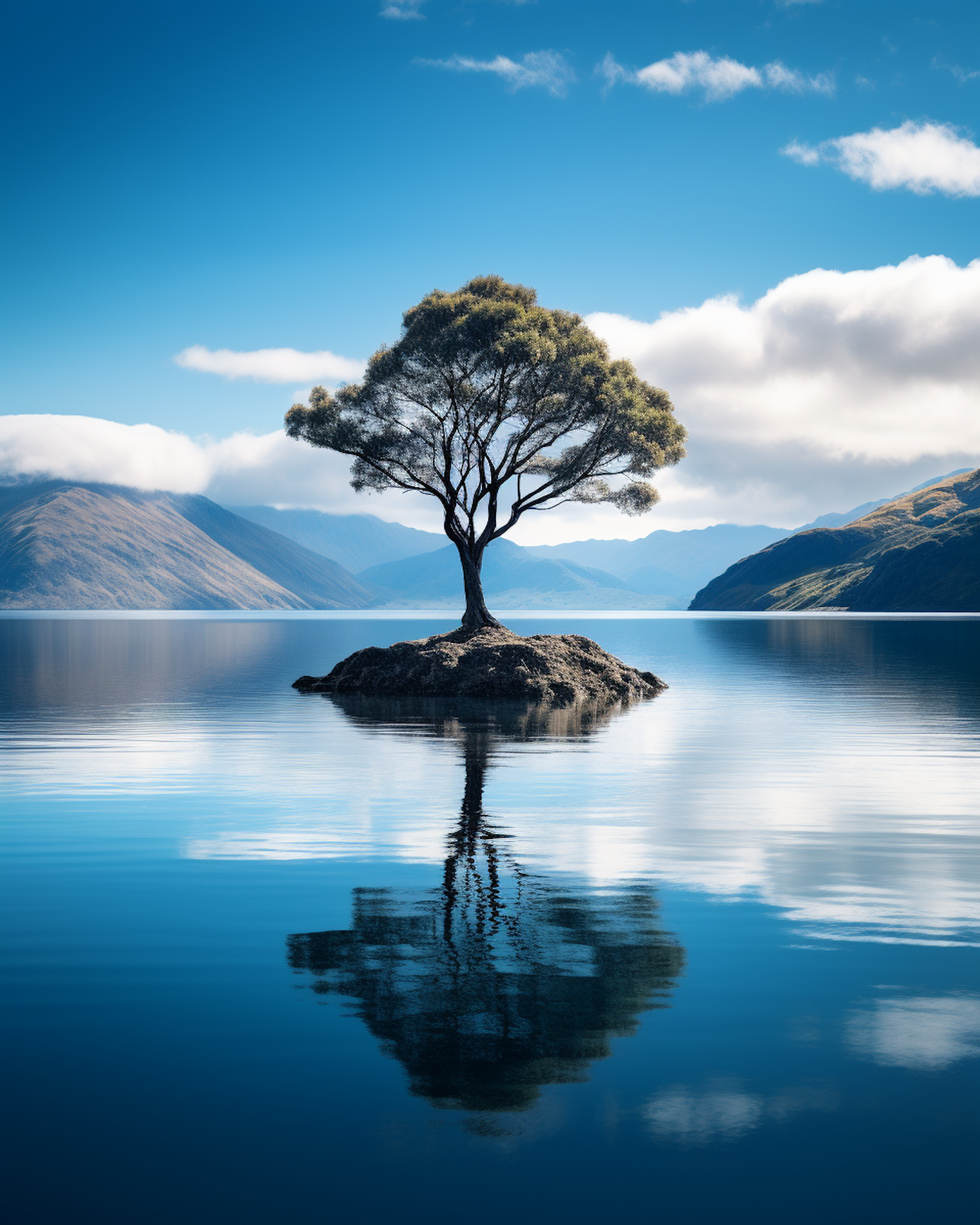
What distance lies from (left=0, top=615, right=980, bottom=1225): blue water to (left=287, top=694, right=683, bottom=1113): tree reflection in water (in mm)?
38

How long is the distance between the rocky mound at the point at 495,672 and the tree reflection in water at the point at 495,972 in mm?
28652

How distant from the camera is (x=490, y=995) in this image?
800cm

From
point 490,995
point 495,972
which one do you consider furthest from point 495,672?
point 490,995

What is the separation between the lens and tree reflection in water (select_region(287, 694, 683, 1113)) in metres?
6.76

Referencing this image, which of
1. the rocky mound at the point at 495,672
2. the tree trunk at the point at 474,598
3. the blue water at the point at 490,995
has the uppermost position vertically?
the tree trunk at the point at 474,598

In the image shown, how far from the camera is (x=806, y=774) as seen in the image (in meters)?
20.6

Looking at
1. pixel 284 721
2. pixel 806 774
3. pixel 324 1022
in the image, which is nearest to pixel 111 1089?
pixel 324 1022

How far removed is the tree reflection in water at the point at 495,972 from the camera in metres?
6.76

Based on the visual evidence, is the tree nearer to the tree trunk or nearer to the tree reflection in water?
the tree trunk

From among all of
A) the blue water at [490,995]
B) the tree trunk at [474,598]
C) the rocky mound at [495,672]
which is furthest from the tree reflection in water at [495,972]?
the tree trunk at [474,598]

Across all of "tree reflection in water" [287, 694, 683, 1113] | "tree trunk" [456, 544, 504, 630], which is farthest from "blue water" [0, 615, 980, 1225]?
"tree trunk" [456, 544, 504, 630]

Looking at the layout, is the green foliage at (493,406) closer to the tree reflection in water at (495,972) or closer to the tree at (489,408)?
the tree at (489,408)

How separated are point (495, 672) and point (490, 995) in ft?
112

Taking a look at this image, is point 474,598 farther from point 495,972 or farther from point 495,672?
point 495,972
